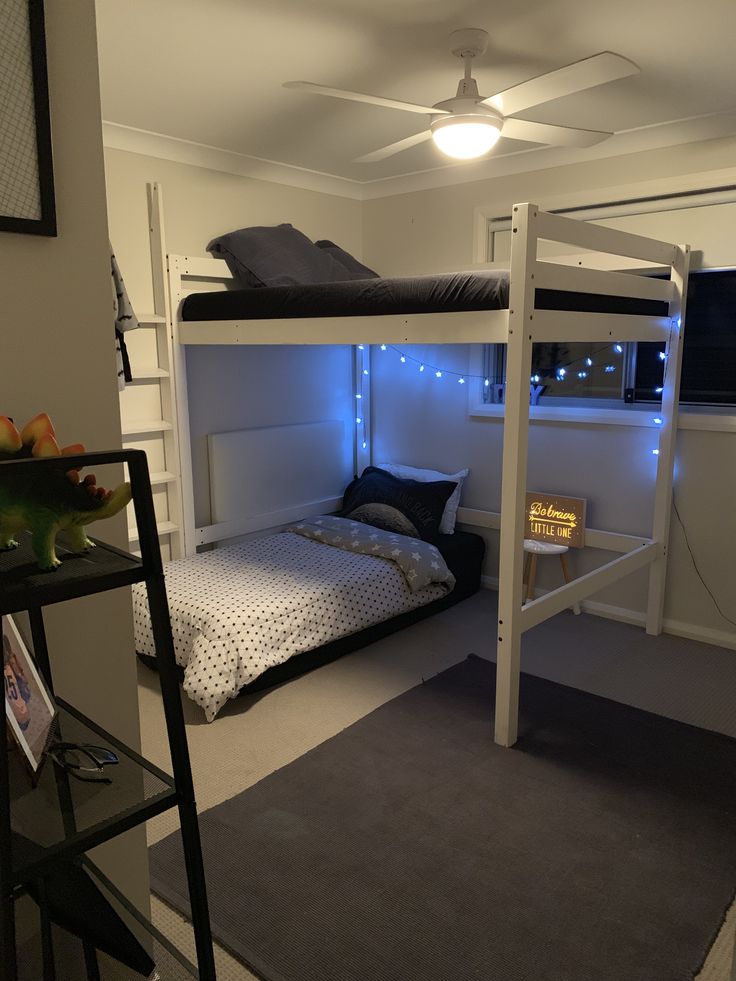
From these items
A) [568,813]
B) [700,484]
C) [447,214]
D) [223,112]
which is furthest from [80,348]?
[447,214]

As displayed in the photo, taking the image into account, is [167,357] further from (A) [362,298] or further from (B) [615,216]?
(B) [615,216]

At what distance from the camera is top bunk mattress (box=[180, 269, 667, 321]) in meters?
2.32

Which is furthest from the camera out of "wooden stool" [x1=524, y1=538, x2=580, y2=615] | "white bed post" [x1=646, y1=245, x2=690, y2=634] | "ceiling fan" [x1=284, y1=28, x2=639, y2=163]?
"wooden stool" [x1=524, y1=538, x2=580, y2=615]

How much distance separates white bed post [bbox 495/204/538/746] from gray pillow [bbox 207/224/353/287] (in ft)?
5.11

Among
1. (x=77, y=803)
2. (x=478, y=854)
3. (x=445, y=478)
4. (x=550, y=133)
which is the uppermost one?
(x=550, y=133)

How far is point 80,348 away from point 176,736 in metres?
0.63

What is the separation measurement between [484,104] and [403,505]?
208 centimetres

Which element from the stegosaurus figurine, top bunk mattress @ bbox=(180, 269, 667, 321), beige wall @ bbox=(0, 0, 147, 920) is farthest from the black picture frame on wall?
top bunk mattress @ bbox=(180, 269, 667, 321)

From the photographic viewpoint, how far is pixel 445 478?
13.1 ft

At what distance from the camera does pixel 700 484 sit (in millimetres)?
3242

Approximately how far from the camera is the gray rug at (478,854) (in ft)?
5.37

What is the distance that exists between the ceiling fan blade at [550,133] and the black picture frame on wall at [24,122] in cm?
166

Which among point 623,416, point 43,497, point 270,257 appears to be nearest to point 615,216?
point 623,416

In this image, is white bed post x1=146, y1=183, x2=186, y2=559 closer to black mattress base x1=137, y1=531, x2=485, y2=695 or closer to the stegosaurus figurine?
black mattress base x1=137, y1=531, x2=485, y2=695
